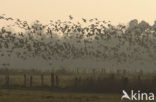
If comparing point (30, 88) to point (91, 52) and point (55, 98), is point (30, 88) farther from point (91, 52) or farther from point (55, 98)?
point (91, 52)

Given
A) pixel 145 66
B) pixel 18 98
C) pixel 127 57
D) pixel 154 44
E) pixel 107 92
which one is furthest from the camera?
pixel 145 66

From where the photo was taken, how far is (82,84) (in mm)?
49469

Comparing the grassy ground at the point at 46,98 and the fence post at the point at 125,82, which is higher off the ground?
the fence post at the point at 125,82

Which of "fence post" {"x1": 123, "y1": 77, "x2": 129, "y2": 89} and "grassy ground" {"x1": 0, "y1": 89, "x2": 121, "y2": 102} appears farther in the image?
"fence post" {"x1": 123, "y1": 77, "x2": 129, "y2": 89}

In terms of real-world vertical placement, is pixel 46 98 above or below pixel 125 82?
below

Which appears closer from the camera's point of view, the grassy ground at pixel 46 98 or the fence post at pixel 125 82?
the grassy ground at pixel 46 98

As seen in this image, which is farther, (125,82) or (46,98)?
(125,82)

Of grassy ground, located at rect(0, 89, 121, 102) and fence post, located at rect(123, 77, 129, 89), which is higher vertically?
fence post, located at rect(123, 77, 129, 89)

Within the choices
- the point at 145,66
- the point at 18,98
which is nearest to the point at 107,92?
the point at 18,98

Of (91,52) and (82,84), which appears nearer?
(82,84)

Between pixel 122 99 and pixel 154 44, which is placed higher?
pixel 154 44

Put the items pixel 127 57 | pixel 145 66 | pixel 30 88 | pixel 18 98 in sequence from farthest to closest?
pixel 145 66 → pixel 127 57 → pixel 30 88 → pixel 18 98

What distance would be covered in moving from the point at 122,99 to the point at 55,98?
5405mm

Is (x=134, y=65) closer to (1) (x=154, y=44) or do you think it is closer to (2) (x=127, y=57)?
(2) (x=127, y=57)
